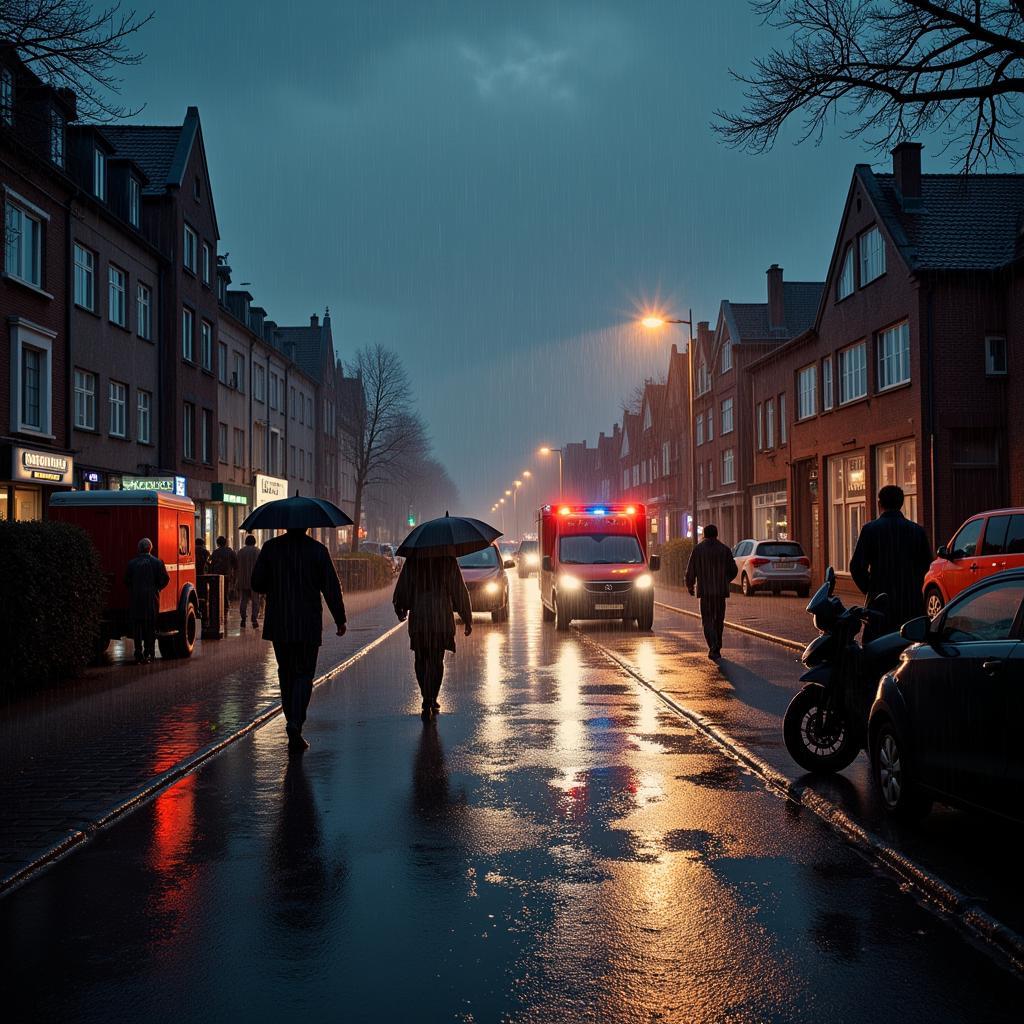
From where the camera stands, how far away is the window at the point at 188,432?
3616 centimetres

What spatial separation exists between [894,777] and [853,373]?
1133 inches

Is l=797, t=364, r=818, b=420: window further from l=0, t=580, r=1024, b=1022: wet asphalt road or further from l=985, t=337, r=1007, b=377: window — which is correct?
l=0, t=580, r=1024, b=1022: wet asphalt road

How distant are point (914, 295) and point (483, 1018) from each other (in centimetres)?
2800

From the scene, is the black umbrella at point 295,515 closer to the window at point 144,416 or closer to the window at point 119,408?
the window at point 119,408

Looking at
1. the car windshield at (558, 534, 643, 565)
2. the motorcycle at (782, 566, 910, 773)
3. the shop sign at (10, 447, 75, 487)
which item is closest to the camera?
the motorcycle at (782, 566, 910, 773)

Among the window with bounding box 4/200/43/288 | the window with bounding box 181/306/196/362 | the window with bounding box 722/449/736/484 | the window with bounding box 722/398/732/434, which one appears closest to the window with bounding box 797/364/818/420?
the window with bounding box 722/449/736/484

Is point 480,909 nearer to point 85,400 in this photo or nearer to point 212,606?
point 212,606

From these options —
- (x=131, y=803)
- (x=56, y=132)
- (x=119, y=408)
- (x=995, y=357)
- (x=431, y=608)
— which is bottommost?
(x=131, y=803)

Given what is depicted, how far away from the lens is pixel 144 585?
1548 centimetres

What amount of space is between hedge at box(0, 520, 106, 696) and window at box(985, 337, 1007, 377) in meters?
22.0

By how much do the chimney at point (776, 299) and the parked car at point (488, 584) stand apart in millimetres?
31849

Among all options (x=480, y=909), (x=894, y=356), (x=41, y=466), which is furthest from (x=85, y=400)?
(x=480, y=909)

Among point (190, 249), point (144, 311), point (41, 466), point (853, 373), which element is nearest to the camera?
point (41, 466)

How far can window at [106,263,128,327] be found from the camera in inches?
1173
